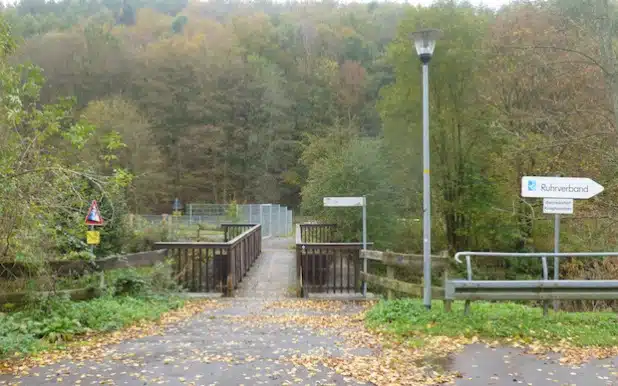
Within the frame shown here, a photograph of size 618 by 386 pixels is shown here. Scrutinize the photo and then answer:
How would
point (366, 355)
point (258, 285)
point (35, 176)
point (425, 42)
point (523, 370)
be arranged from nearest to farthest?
point (523, 370)
point (366, 355)
point (35, 176)
point (425, 42)
point (258, 285)

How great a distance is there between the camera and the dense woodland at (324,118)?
737 cm

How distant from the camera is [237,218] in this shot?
31969 mm

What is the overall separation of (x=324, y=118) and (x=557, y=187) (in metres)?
50.7

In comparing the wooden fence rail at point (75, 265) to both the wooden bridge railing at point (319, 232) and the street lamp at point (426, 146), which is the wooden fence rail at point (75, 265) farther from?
the wooden bridge railing at point (319, 232)

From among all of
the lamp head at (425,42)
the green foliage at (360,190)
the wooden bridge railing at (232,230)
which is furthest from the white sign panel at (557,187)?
the wooden bridge railing at (232,230)

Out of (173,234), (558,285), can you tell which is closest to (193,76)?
(173,234)

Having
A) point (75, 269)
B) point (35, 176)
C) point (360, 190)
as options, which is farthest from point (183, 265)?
point (360, 190)

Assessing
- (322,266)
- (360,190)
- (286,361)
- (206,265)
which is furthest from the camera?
(360,190)

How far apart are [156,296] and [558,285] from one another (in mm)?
6879

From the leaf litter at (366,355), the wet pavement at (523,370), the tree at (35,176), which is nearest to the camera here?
the wet pavement at (523,370)

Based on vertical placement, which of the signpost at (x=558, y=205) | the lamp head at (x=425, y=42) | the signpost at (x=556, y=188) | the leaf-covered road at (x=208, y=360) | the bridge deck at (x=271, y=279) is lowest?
the bridge deck at (x=271, y=279)

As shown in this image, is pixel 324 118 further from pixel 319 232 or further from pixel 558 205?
pixel 558 205

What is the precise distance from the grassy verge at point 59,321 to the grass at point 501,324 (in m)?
3.62

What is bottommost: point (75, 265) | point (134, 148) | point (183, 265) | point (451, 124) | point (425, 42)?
point (183, 265)
